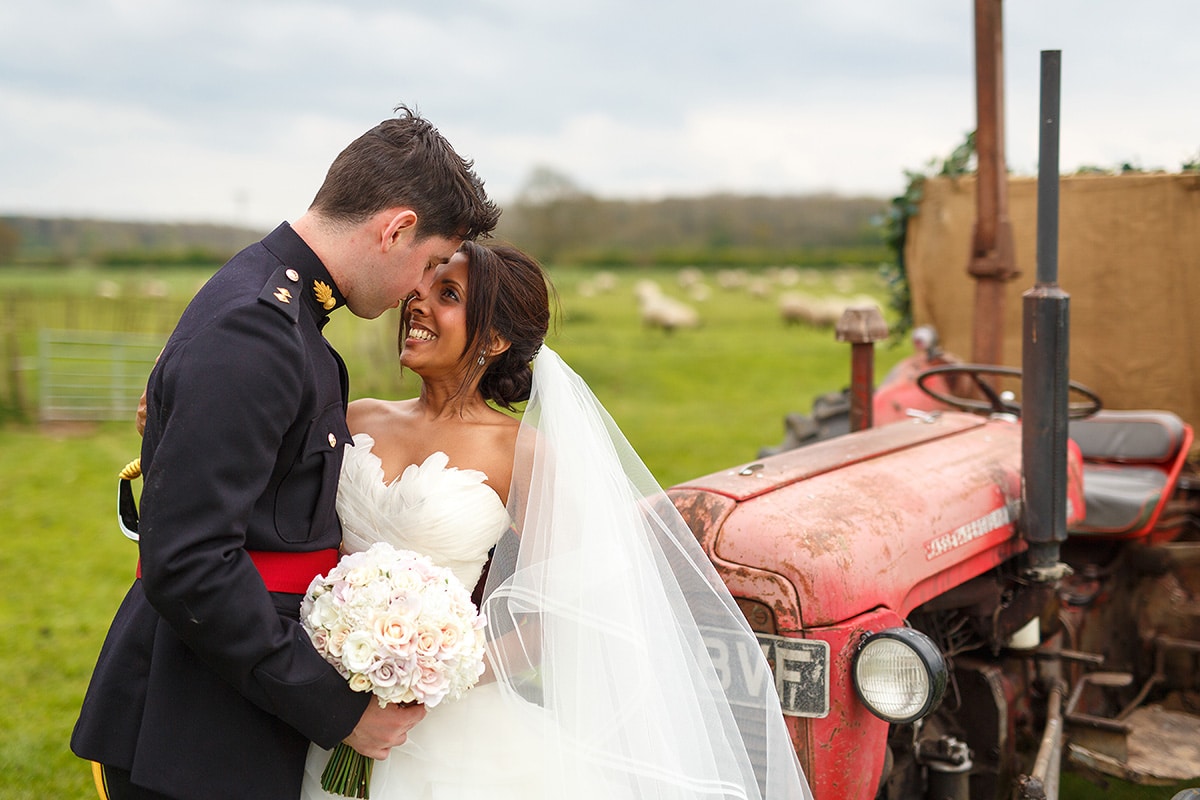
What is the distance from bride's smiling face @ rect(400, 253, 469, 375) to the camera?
2.46 meters

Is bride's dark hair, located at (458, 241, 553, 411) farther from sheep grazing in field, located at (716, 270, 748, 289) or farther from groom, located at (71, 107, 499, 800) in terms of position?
sheep grazing in field, located at (716, 270, 748, 289)

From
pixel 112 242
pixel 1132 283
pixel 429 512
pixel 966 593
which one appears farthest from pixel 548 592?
pixel 112 242

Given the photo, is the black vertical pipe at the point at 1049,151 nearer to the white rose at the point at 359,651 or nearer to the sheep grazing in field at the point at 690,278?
the white rose at the point at 359,651

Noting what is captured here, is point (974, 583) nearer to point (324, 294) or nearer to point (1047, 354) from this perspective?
point (1047, 354)

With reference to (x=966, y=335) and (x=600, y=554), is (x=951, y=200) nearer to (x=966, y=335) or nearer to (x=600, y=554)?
(x=966, y=335)

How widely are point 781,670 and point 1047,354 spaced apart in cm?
116

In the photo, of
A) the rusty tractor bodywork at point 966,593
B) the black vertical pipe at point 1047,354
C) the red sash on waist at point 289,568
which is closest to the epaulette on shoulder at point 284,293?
the red sash on waist at point 289,568

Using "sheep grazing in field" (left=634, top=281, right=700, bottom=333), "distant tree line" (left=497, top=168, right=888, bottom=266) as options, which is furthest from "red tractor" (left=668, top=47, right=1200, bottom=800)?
"distant tree line" (left=497, top=168, right=888, bottom=266)

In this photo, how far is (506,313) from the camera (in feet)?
8.26

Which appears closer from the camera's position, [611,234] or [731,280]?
[731,280]

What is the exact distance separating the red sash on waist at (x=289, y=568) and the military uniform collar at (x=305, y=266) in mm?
445

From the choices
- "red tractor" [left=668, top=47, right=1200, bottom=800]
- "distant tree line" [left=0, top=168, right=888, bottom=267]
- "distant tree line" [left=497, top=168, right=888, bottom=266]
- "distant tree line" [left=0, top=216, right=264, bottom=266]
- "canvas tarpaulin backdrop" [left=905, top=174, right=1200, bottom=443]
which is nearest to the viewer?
"red tractor" [left=668, top=47, right=1200, bottom=800]

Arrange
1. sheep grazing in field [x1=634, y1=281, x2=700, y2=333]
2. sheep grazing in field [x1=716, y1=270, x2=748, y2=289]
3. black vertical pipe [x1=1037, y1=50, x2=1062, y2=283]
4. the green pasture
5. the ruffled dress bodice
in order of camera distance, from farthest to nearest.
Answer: sheep grazing in field [x1=716, y1=270, x2=748, y2=289] < sheep grazing in field [x1=634, y1=281, x2=700, y2=333] < the green pasture < black vertical pipe [x1=1037, y1=50, x2=1062, y2=283] < the ruffled dress bodice

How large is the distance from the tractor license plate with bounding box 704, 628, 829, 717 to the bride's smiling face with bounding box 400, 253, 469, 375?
85 centimetres
